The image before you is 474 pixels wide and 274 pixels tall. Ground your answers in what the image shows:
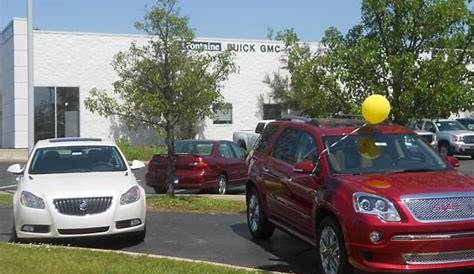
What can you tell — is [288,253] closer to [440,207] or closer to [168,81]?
[440,207]

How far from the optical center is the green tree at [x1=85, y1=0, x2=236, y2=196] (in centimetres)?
1455

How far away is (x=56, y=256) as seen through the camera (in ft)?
28.2

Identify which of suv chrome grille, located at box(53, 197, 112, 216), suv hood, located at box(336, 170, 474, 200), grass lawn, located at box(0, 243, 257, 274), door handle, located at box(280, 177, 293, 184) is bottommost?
grass lawn, located at box(0, 243, 257, 274)

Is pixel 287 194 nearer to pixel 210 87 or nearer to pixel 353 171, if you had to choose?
pixel 353 171

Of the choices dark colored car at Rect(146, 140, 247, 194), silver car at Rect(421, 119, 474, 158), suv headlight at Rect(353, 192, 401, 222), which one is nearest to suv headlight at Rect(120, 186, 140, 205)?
suv headlight at Rect(353, 192, 401, 222)

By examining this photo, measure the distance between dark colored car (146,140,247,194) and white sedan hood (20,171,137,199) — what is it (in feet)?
21.8

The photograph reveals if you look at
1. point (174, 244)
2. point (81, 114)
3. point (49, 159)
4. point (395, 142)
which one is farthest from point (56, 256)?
point (81, 114)

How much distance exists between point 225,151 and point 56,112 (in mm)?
19822

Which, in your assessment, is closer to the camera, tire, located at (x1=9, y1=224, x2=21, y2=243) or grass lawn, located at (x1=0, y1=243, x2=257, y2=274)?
grass lawn, located at (x1=0, y1=243, x2=257, y2=274)

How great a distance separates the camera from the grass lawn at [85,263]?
7816 mm

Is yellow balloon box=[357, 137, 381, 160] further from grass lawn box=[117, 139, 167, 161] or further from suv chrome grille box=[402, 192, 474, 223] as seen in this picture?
grass lawn box=[117, 139, 167, 161]

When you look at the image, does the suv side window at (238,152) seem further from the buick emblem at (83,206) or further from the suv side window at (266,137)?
the buick emblem at (83,206)

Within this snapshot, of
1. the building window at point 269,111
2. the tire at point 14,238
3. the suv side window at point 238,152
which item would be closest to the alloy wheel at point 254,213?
the tire at point 14,238

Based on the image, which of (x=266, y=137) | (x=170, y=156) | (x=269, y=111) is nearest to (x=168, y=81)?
(x=170, y=156)
